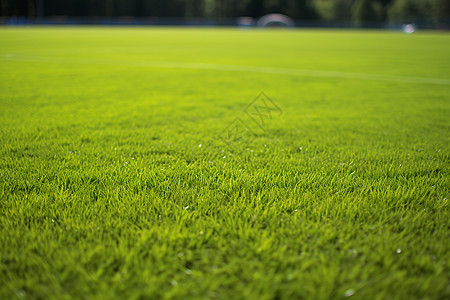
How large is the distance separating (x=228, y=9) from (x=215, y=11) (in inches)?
141

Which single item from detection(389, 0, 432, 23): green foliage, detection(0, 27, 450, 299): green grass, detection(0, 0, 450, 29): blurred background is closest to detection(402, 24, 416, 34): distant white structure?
detection(0, 0, 450, 29): blurred background

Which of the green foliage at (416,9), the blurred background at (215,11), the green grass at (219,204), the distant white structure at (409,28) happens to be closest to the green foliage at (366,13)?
the blurred background at (215,11)

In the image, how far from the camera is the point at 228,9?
269ft

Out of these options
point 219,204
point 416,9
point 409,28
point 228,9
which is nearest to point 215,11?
point 228,9

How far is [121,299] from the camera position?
1.40m

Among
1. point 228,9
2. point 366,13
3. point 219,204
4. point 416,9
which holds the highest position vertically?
point 416,9

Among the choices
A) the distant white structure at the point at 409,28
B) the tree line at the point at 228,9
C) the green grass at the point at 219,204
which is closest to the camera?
the green grass at the point at 219,204

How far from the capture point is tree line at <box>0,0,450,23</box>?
69062 mm

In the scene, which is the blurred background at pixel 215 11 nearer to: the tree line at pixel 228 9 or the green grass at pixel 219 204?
the tree line at pixel 228 9

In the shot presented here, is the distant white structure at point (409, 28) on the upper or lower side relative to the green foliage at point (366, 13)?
lower

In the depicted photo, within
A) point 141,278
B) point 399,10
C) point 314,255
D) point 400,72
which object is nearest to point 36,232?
point 141,278

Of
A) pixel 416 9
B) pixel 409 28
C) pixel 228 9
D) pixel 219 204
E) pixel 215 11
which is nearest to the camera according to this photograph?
pixel 219 204

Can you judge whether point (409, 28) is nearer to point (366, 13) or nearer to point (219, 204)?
point (366, 13)

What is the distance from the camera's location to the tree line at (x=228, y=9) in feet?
227
